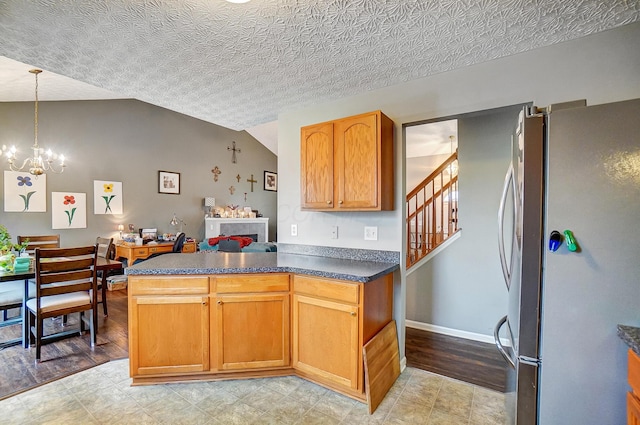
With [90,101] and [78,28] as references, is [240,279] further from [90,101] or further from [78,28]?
[90,101]

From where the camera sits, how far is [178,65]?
212cm

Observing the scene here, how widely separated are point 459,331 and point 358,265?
1631mm

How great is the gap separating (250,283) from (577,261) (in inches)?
75.1

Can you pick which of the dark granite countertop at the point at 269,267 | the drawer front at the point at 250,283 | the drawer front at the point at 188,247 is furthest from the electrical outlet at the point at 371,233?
the drawer front at the point at 188,247

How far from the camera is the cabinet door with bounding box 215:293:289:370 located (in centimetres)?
218

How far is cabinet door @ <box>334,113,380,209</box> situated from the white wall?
303 mm

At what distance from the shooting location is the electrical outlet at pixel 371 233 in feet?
8.24

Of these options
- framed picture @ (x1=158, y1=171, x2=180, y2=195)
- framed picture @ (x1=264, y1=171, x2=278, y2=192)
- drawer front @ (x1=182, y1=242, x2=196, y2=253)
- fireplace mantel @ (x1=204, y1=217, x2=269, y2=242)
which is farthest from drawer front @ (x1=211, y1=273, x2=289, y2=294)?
framed picture @ (x1=264, y1=171, x2=278, y2=192)

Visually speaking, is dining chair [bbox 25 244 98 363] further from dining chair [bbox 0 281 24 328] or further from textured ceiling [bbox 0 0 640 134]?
textured ceiling [bbox 0 0 640 134]

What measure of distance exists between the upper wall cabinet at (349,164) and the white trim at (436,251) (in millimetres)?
1193

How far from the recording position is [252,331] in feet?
7.25

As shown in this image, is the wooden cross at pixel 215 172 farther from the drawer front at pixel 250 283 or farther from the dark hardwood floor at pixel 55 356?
the drawer front at pixel 250 283

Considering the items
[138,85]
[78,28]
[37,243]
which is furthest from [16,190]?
[78,28]

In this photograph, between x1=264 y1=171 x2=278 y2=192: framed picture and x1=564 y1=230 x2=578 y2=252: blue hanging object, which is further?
x1=264 y1=171 x2=278 y2=192: framed picture
